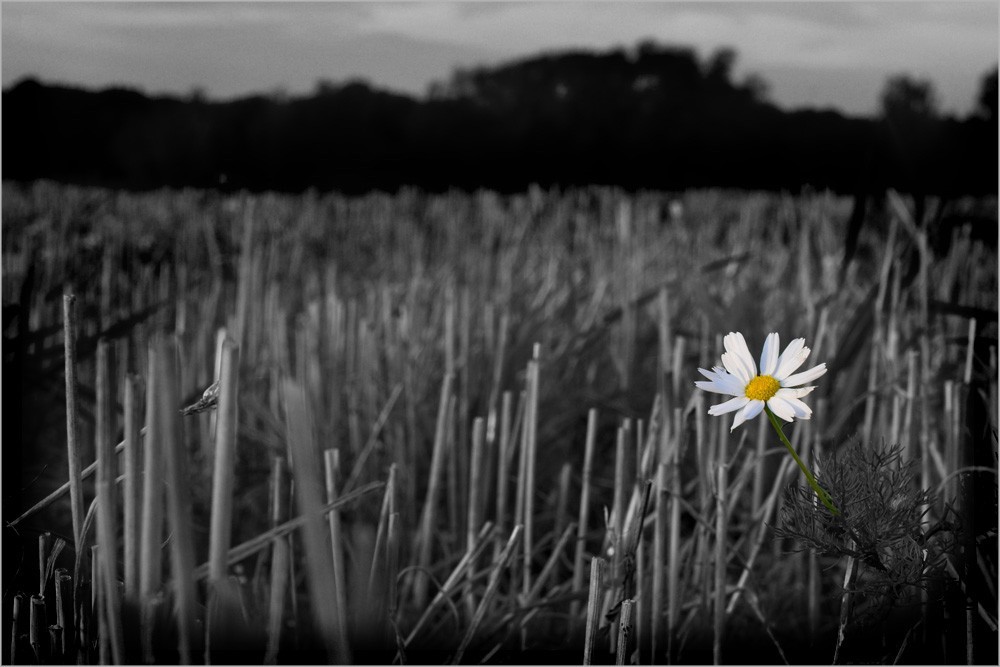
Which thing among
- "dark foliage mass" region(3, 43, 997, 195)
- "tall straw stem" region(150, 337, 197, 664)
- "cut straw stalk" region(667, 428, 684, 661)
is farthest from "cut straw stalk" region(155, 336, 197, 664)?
"dark foliage mass" region(3, 43, 997, 195)

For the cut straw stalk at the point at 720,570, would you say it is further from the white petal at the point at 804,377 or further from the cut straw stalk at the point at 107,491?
the cut straw stalk at the point at 107,491

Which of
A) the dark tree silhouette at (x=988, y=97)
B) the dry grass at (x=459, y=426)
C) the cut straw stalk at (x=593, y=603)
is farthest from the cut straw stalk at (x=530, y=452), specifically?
the dark tree silhouette at (x=988, y=97)

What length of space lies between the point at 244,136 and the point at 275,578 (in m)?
0.64

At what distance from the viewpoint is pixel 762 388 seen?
430 millimetres

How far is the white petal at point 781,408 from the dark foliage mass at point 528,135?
48 centimetres

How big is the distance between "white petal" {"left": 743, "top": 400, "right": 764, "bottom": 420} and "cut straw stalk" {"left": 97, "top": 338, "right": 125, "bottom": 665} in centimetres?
30

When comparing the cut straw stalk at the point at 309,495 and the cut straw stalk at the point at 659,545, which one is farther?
the cut straw stalk at the point at 659,545

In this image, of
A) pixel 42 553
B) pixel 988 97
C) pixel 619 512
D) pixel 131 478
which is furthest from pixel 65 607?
pixel 988 97

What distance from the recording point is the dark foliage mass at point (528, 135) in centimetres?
88

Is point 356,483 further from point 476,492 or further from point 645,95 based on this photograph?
point 645,95

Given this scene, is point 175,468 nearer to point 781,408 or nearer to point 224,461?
point 224,461

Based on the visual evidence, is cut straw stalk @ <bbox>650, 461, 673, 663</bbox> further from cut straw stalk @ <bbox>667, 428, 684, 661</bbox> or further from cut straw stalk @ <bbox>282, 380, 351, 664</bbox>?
cut straw stalk @ <bbox>282, 380, 351, 664</bbox>

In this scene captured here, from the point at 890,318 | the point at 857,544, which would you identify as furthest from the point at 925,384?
the point at 857,544

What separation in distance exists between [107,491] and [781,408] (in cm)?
32
